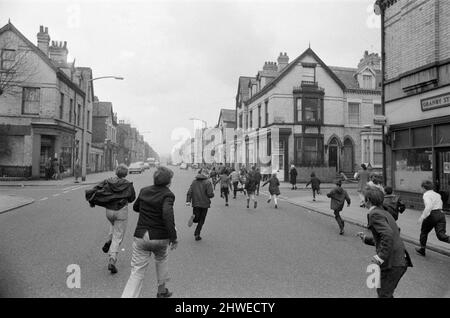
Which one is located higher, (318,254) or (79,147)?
(79,147)

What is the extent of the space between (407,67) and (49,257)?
14.7 m

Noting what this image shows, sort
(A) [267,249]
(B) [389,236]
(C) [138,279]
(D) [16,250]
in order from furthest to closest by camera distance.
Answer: (A) [267,249] < (D) [16,250] < (C) [138,279] < (B) [389,236]

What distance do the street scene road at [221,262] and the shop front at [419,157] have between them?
4.73 meters

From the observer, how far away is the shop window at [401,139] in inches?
526

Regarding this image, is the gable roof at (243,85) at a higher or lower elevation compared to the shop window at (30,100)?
higher

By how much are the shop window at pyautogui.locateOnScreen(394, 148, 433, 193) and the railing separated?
2622 centimetres

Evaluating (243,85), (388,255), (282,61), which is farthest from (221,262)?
(243,85)

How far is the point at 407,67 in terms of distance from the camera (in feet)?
43.3

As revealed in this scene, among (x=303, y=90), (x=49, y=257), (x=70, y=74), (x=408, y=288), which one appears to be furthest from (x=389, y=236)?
(x=70, y=74)

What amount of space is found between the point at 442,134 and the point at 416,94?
81.1 inches

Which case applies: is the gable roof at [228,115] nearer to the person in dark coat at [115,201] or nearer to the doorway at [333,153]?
the doorway at [333,153]

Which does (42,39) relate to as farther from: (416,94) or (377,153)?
(377,153)

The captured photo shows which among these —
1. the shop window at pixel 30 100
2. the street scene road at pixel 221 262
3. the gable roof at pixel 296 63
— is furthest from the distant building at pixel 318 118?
the shop window at pixel 30 100
